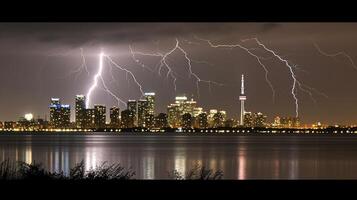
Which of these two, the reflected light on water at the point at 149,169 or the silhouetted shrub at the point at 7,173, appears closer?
the silhouetted shrub at the point at 7,173

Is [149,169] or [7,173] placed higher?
[7,173]

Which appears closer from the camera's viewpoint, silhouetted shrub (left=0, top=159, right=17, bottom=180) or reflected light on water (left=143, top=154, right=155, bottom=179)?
silhouetted shrub (left=0, top=159, right=17, bottom=180)

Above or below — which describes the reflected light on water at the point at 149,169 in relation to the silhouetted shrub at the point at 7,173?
below

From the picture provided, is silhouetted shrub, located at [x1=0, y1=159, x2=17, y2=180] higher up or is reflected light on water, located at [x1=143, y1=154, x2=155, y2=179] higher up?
silhouetted shrub, located at [x1=0, y1=159, x2=17, y2=180]

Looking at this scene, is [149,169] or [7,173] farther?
[149,169]
